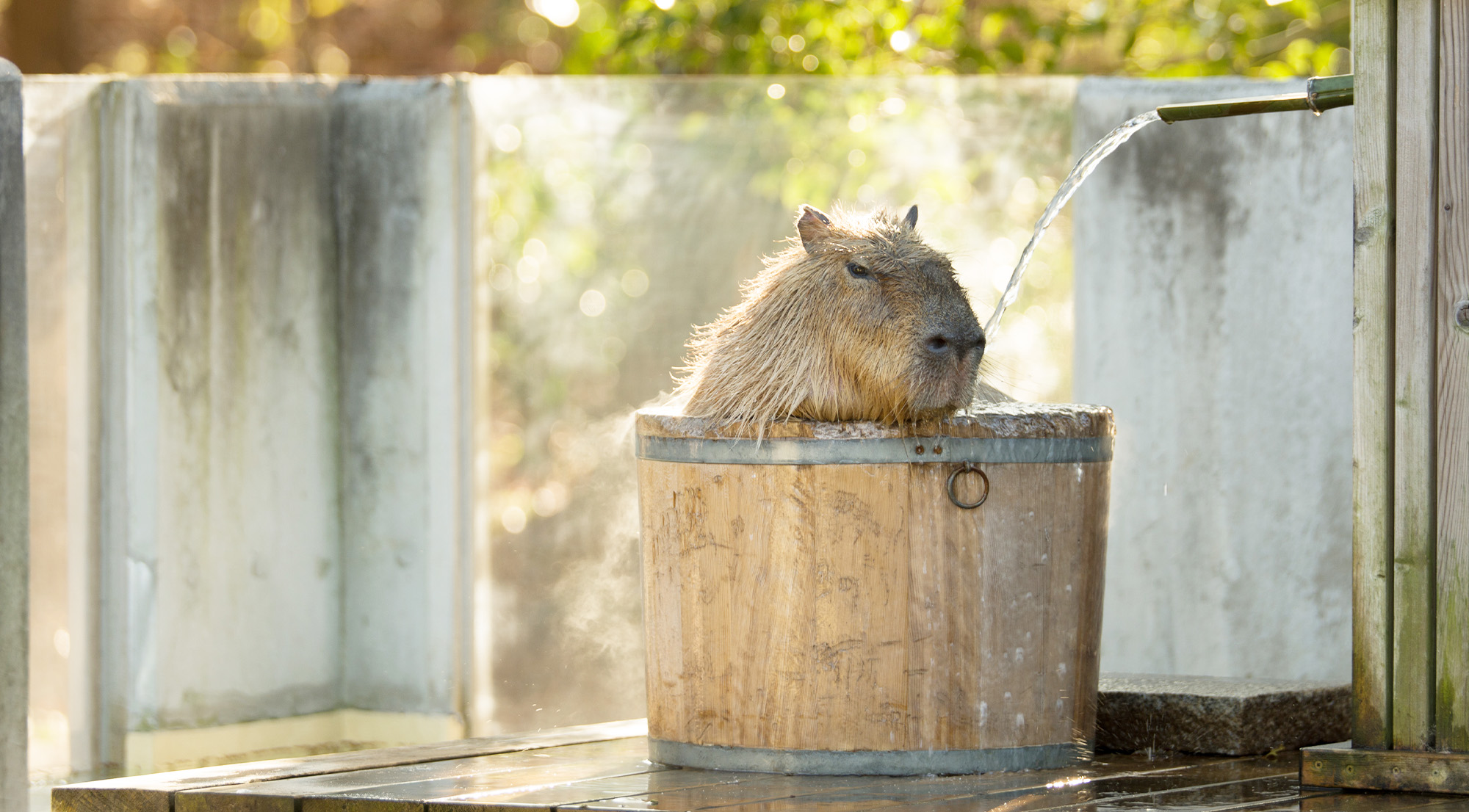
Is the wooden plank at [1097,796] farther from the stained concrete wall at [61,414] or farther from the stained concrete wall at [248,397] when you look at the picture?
the stained concrete wall at [61,414]

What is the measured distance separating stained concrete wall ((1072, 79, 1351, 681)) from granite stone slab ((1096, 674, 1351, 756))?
3.85ft

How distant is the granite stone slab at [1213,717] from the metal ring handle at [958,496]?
34.8 inches

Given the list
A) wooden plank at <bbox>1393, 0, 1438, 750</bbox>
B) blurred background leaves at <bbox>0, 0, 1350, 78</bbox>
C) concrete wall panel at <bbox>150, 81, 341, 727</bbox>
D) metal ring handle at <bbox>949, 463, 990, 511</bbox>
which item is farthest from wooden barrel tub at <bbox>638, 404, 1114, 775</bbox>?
blurred background leaves at <bbox>0, 0, 1350, 78</bbox>

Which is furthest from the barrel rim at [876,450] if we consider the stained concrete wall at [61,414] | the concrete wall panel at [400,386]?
the stained concrete wall at [61,414]

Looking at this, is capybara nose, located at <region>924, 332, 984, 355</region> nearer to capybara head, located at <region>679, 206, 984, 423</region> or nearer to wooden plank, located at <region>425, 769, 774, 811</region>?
capybara head, located at <region>679, 206, 984, 423</region>

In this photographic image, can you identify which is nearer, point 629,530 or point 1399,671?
point 1399,671

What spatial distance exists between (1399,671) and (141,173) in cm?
392

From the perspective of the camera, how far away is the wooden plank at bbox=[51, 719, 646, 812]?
11.4 ft

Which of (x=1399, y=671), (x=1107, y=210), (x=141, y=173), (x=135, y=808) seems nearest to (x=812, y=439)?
(x=1399, y=671)

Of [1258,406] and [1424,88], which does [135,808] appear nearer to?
[1424,88]

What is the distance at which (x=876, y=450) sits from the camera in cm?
341

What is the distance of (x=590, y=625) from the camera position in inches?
223

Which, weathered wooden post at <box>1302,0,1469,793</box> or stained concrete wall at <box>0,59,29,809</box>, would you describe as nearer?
weathered wooden post at <box>1302,0,1469,793</box>

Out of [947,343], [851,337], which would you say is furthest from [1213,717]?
[851,337]
